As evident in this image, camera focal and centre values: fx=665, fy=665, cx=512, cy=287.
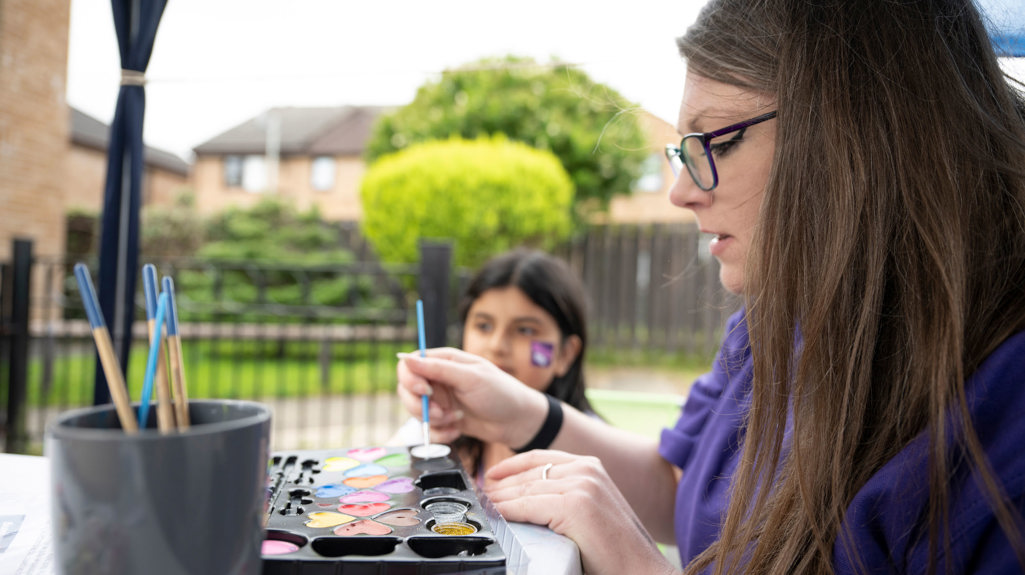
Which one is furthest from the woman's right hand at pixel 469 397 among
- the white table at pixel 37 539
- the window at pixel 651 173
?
the window at pixel 651 173

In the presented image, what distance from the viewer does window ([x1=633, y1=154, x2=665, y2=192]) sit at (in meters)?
8.60

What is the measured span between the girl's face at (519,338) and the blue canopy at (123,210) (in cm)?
88

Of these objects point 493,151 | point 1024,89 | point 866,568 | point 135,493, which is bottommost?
point 866,568

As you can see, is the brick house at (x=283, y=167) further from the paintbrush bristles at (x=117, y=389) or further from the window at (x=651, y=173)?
the paintbrush bristles at (x=117, y=389)

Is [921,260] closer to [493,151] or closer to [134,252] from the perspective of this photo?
[134,252]

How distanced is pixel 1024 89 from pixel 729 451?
0.61 metres

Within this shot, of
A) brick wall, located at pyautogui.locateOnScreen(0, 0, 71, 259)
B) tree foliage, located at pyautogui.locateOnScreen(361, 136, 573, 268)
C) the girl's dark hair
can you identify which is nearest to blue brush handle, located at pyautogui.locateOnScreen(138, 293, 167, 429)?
the girl's dark hair

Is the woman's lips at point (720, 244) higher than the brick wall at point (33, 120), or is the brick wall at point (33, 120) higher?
the brick wall at point (33, 120)

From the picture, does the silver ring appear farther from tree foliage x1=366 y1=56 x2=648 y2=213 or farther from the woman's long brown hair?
tree foliage x1=366 y1=56 x2=648 y2=213

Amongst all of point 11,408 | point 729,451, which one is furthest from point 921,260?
point 11,408

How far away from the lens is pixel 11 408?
3395mm

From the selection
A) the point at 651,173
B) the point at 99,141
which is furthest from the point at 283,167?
the point at 651,173

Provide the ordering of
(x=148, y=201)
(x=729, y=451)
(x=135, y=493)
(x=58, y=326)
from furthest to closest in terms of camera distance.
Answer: (x=148, y=201) < (x=58, y=326) < (x=729, y=451) < (x=135, y=493)

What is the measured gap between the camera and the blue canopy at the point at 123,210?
1.33 meters
